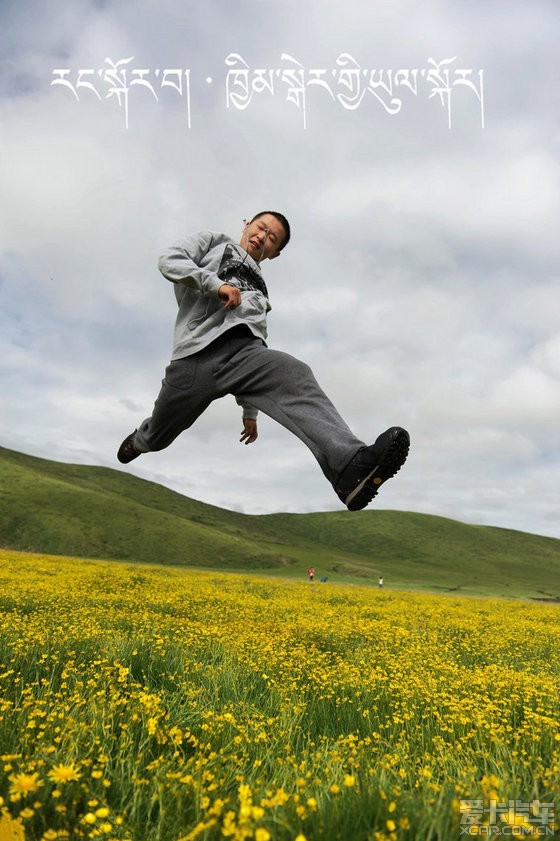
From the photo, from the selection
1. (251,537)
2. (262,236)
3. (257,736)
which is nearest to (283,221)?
(262,236)

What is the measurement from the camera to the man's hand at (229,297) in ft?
12.9

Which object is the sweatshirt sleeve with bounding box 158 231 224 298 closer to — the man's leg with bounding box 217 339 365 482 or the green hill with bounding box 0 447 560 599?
the man's leg with bounding box 217 339 365 482

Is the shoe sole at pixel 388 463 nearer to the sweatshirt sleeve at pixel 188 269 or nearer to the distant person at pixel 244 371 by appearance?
the distant person at pixel 244 371

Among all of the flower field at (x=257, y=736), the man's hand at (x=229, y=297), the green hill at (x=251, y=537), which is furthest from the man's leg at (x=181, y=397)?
the green hill at (x=251, y=537)

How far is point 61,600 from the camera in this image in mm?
9844

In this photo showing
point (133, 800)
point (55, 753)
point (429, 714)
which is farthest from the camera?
point (429, 714)

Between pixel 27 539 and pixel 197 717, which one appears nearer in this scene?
pixel 197 717

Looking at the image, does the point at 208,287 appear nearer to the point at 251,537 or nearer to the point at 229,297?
the point at 229,297

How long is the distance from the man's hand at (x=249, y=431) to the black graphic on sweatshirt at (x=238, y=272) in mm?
1383

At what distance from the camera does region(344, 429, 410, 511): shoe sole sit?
3.29 metres

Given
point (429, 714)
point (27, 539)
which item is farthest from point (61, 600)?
point (27, 539)

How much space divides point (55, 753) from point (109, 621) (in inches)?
220

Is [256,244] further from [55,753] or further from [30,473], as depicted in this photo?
[30,473]

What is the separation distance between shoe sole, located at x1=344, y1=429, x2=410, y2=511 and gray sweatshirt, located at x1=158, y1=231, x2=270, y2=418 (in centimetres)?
157
